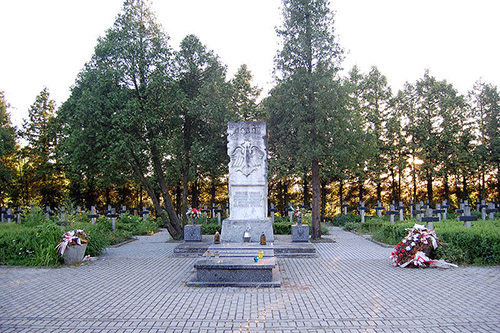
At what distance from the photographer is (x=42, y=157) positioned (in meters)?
27.8

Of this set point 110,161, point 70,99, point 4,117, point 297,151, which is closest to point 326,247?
point 297,151

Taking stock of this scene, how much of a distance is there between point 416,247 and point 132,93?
12418 millimetres

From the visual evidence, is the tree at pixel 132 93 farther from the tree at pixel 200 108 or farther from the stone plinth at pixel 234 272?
the stone plinth at pixel 234 272

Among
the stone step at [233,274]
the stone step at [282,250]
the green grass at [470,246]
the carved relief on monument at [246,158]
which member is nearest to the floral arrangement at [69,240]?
the stone step at [282,250]

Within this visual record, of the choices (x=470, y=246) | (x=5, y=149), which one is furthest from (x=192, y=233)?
(x=5, y=149)

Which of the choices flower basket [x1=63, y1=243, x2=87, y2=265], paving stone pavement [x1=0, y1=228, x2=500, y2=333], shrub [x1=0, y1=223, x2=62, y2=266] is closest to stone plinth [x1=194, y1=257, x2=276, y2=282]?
paving stone pavement [x1=0, y1=228, x2=500, y2=333]

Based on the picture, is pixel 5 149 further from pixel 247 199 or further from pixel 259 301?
pixel 259 301

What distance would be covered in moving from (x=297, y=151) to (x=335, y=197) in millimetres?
19667

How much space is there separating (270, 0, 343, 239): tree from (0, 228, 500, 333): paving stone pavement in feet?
22.3

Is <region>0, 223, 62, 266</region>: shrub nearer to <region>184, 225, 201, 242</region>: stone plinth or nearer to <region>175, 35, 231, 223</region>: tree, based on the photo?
<region>184, 225, 201, 242</region>: stone plinth

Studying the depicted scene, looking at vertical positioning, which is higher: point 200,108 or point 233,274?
point 200,108

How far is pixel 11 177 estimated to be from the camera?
91.6 ft

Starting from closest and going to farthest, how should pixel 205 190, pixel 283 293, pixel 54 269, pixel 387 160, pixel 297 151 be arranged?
pixel 283 293, pixel 54 269, pixel 297 151, pixel 387 160, pixel 205 190

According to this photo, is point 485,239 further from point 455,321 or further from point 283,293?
point 283,293
